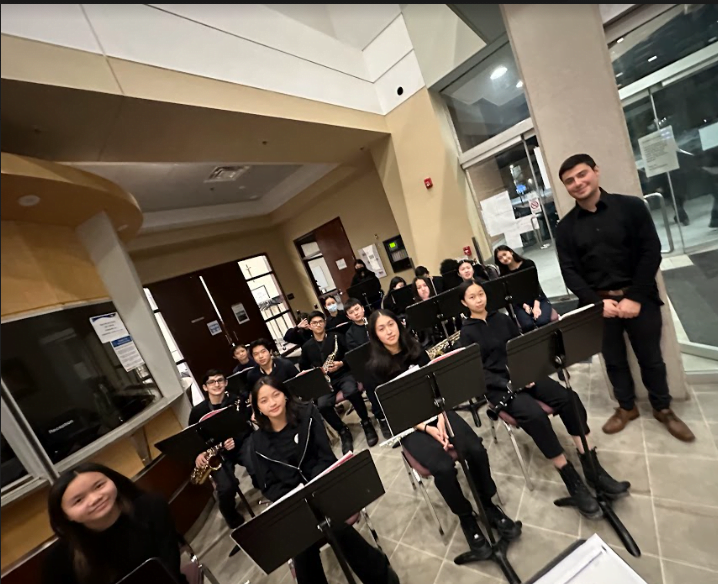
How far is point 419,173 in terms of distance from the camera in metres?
4.69

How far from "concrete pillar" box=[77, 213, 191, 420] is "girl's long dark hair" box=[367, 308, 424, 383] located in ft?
5.28

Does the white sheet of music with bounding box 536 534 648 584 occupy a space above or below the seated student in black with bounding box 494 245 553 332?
below

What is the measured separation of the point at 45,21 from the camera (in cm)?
40

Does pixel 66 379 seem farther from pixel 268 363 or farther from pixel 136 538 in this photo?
pixel 268 363

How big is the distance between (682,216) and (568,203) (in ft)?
3.89

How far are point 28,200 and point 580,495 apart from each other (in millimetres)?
2399

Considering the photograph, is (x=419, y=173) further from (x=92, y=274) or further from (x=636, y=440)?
(x=92, y=274)

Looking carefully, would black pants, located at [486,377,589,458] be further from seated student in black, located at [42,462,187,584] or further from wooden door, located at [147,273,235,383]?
wooden door, located at [147,273,235,383]

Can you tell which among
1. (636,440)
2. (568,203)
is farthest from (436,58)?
(636,440)

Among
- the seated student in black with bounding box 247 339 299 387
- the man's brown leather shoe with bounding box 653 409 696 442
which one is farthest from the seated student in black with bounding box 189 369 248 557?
the man's brown leather shoe with bounding box 653 409 696 442

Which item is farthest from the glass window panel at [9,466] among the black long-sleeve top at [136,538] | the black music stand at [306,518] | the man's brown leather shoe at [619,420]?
the man's brown leather shoe at [619,420]

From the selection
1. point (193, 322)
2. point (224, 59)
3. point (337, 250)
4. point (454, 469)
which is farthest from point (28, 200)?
point (337, 250)

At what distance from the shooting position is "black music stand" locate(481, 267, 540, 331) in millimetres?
3021

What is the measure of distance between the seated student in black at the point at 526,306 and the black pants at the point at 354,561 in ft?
7.36
